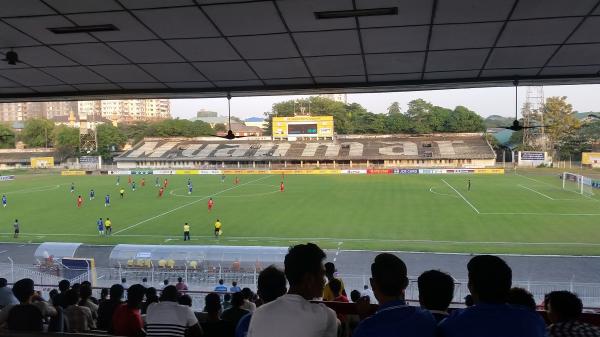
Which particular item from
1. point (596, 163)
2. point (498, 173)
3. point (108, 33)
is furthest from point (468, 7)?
point (596, 163)

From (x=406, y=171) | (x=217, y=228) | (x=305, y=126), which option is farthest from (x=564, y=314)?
(x=305, y=126)

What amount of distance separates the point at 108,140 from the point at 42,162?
34.8 feet

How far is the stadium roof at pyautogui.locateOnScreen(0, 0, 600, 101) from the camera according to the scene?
3152 mm

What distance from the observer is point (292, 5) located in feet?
10.1

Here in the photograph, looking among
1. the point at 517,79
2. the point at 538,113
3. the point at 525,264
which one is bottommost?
the point at 525,264

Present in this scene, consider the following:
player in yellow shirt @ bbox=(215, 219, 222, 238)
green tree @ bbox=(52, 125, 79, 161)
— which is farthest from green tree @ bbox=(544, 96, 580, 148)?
green tree @ bbox=(52, 125, 79, 161)

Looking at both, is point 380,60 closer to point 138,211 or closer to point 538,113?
point 138,211

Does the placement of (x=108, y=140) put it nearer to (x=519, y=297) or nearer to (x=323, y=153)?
(x=323, y=153)

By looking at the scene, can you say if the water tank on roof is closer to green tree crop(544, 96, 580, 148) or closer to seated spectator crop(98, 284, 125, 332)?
seated spectator crop(98, 284, 125, 332)

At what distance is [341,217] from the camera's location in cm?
2614

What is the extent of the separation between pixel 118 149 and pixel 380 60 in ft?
265

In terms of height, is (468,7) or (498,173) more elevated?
(468,7)

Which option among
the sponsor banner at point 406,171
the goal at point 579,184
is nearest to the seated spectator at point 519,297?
the goal at point 579,184

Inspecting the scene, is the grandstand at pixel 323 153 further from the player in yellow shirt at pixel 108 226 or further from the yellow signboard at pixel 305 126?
the player in yellow shirt at pixel 108 226
